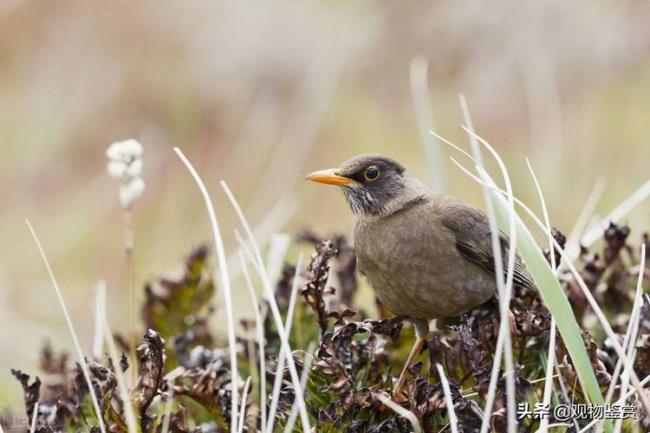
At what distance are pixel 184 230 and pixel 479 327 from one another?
2464mm

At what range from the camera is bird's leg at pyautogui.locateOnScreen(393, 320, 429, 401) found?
3.03 m

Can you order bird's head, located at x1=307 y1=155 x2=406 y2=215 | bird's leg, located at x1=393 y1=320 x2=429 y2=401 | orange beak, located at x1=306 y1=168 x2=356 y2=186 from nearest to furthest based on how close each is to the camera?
bird's leg, located at x1=393 y1=320 x2=429 y2=401 → orange beak, located at x1=306 y1=168 x2=356 y2=186 → bird's head, located at x1=307 y1=155 x2=406 y2=215

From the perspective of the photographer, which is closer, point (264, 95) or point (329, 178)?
point (329, 178)

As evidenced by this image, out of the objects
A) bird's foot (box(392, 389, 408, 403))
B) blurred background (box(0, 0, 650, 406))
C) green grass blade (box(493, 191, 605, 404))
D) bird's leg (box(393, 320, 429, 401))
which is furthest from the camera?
blurred background (box(0, 0, 650, 406))

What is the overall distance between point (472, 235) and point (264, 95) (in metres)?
7.68

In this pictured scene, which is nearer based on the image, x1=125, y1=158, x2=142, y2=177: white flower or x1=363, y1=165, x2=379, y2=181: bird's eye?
x1=125, y1=158, x2=142, y2=177: white flower

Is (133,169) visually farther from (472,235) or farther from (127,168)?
(472,235)

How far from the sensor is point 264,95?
11094 millimetres

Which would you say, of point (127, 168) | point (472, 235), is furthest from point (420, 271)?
point (127, 168)

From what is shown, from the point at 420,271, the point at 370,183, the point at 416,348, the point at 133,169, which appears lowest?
the point at 416,348

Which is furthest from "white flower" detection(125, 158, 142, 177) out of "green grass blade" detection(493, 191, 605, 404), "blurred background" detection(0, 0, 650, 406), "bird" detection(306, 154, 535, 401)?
"blurred background" detection(0, 0, 650, 406)

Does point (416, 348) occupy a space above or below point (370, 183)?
below

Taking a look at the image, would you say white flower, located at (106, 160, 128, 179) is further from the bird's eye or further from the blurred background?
the blurred background

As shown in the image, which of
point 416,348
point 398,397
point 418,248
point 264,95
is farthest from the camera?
point 264,95
